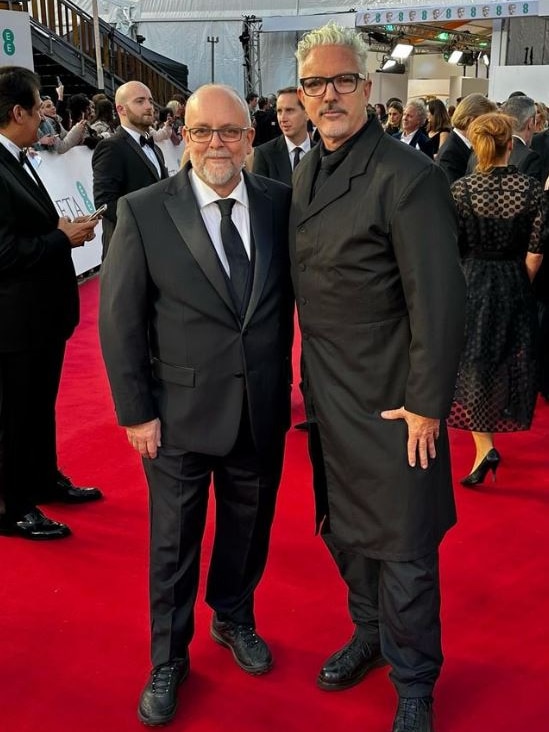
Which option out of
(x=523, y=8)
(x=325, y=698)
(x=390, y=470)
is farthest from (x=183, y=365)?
(x=523, y=8)

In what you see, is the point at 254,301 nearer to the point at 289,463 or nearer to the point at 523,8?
the point at 289,463

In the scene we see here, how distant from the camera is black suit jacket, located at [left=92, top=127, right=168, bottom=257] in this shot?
4.39 metres

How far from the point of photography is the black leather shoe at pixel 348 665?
2291mm

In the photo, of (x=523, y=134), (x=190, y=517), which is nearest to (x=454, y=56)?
(x=523, y=134)

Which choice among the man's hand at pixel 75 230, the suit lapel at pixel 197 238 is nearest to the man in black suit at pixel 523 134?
the man's hand at pixel 75 230

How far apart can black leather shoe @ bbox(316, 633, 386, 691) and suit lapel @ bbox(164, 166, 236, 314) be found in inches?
40.3

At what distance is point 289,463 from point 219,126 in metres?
2.09

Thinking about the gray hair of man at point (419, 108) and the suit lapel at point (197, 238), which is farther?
the gray hair of man at point (419, 108)

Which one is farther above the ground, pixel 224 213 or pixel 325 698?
pixel 224 213

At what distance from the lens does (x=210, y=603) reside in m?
2.45

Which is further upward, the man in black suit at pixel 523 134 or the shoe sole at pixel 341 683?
the man in black suit at pixel 523 134

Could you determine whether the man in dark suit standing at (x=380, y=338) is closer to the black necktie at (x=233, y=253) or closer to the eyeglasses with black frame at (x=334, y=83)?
the eyeglasses with black frame at (x=334, y=83)

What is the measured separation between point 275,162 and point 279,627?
252 centimetres

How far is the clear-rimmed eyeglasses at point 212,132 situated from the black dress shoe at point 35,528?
1736 mm
